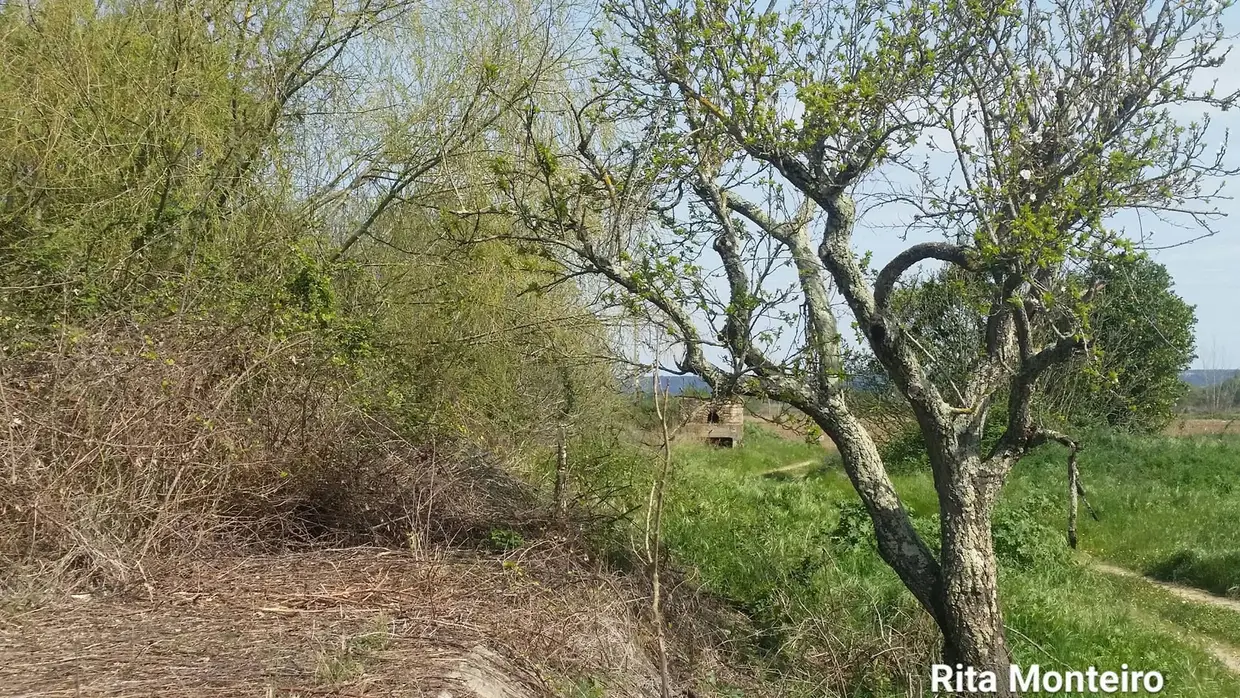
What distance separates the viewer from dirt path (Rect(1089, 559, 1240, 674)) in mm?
7945

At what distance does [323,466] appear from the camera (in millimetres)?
7332

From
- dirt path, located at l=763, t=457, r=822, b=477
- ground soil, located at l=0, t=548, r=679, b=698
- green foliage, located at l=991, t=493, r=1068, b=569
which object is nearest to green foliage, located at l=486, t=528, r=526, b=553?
ground soil, located at l=0, t=548, r=679, b=698

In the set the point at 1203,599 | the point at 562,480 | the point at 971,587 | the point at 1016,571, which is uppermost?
the point at 562,480

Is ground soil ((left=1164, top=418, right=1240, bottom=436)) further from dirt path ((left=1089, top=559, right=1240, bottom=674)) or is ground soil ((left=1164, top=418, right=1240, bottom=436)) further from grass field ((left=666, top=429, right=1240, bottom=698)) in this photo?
dirt path ((left=1089, top=559, right=1240, bottom=674))

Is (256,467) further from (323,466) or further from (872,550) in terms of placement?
(872,550)

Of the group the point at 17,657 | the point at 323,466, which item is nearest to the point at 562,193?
the point at 323,466

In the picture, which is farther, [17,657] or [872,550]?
[872,550]

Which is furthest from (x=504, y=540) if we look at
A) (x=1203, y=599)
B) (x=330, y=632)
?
(x=1203, y=599)

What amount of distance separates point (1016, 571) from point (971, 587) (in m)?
3.95

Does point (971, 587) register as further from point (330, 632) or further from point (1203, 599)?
point (1203, 599)

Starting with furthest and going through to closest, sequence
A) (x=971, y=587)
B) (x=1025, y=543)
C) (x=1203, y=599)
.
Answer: (x=1025, y=543) < (x=1203, y=599) < (x=971, y=587)

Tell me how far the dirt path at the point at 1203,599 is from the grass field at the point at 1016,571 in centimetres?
9

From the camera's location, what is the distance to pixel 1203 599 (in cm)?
988

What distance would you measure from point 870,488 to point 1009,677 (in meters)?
1.48
